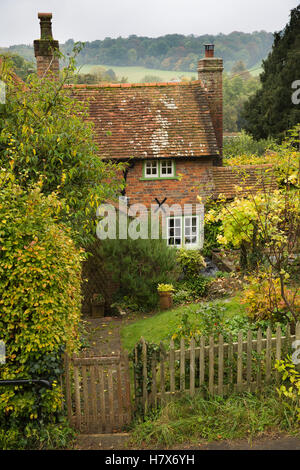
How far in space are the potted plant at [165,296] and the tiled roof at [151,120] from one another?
5.72m

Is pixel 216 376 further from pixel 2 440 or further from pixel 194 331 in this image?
pixel 2 440

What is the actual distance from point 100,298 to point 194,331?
6.73m

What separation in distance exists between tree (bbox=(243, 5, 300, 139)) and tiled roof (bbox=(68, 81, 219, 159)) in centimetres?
1058

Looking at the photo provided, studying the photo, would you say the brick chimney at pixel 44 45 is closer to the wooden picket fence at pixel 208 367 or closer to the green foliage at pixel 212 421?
the wooden picket fence at pixel 208 367

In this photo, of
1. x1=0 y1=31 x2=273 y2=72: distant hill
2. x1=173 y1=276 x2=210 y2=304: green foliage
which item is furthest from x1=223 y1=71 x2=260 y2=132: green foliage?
x1=173 y1=276 x2=210 y2=304: green foliage

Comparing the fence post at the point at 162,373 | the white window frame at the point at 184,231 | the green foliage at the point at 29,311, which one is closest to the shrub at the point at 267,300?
the fence post at the point at 162,373

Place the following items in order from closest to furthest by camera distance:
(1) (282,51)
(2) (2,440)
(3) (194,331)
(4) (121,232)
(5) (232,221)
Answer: (2) (2,440), (3) (194,331), (5) (232,221), (4) (121,232), (1) (282,51)

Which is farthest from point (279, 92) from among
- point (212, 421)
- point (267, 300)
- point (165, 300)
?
point (212, 421)

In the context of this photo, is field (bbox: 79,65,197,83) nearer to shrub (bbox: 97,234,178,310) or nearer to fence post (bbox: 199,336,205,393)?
shrub (bbox: 97,234,178,310)

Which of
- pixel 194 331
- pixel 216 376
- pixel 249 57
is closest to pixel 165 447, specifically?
pixel 216 376

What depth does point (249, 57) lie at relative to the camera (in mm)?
124000

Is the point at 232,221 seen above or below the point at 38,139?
below

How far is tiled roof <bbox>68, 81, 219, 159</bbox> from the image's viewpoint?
17.6 m

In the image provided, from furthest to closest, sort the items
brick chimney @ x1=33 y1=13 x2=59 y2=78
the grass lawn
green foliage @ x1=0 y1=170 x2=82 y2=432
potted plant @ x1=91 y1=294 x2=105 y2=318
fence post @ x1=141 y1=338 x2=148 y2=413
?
1. brick chimney @ x1=33 y1=13 x2=59 y2=78
2. potted plant @ x1=91 y1=294 x2=105 y2=318
3. the grass lawn
4. fence post @ x1=141 y1=338 x2=148 y2=413
5. green foliage @ x1=0 y1=170 x2=82 y2=432
